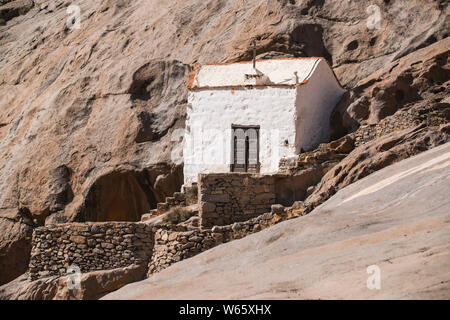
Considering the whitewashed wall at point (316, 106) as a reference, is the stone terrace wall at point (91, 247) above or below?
below

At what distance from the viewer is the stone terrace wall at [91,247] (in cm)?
1603

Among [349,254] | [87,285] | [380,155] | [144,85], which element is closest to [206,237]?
[87,285]

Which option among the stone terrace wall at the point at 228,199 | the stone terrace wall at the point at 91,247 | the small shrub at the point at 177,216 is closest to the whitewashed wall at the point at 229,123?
the small shrub at the point at 177,216

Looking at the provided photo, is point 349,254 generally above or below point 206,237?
below

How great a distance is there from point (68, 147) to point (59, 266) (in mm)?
7630

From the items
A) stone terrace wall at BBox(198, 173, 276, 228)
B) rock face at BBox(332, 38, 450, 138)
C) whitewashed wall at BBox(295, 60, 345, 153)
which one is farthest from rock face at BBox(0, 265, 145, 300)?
rock face at BBox(332, 38, 450, 138)

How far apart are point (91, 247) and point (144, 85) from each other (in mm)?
9611

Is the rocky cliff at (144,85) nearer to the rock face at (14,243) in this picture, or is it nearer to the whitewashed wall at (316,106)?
the rock face at (14,243)

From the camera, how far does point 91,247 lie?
53.4ft

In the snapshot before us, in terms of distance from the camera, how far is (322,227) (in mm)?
11891

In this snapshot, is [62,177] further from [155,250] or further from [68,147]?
[155,250]

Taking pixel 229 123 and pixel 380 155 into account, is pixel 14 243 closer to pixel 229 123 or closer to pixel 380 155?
pixel 229 123

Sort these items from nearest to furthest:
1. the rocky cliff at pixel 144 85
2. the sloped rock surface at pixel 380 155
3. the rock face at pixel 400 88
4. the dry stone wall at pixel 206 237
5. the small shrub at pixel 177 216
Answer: the dry stone wall at pixel 206 237 < the sloped rock surface at pixel 380 155 < the small shrub at pixel 177 216 < the rock face at pixel 400 88 < the rocky cliff at pixel 144 85

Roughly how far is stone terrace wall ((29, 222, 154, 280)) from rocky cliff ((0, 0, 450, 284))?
4930 mm
